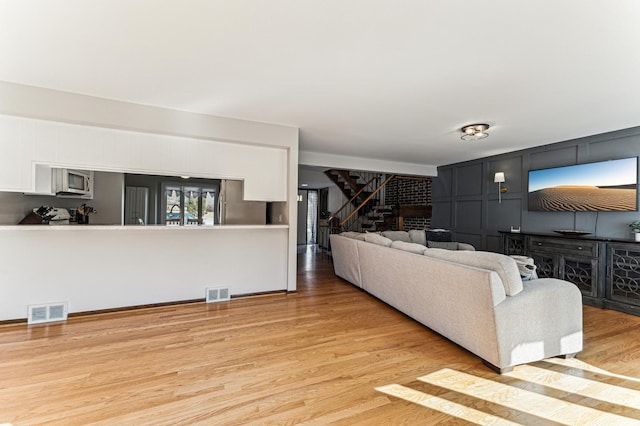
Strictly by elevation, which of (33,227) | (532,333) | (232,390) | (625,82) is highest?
(625,82)

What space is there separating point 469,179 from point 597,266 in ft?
9.35

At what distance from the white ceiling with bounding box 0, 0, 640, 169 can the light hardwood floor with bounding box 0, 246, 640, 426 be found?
2338 millimetres

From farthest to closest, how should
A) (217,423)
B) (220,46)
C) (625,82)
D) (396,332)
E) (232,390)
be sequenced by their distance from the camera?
(396,332)
(625,82)
(220,46)
(232,390)
(217,423)

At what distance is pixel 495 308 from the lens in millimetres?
2094

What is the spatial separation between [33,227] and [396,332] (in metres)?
3.72

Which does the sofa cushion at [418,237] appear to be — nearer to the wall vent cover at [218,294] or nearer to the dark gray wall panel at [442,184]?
the dark gray wall panel at [442,184]

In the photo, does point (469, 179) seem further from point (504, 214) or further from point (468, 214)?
point (504, 214)

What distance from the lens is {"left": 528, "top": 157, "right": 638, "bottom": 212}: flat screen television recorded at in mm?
3695

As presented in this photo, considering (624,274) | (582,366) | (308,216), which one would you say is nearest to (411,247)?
(582,366)

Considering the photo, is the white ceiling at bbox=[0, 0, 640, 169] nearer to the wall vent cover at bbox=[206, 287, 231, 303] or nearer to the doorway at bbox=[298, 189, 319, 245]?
the wall vent cover at bbox=[206, 287, 231, 303]

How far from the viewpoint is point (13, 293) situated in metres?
2.92

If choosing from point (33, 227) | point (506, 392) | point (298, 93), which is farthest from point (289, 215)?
point (506, 392)

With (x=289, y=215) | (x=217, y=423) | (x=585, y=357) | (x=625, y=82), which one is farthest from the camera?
(x=289, y=215)

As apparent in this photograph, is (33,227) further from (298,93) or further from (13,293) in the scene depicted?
(298,93)
